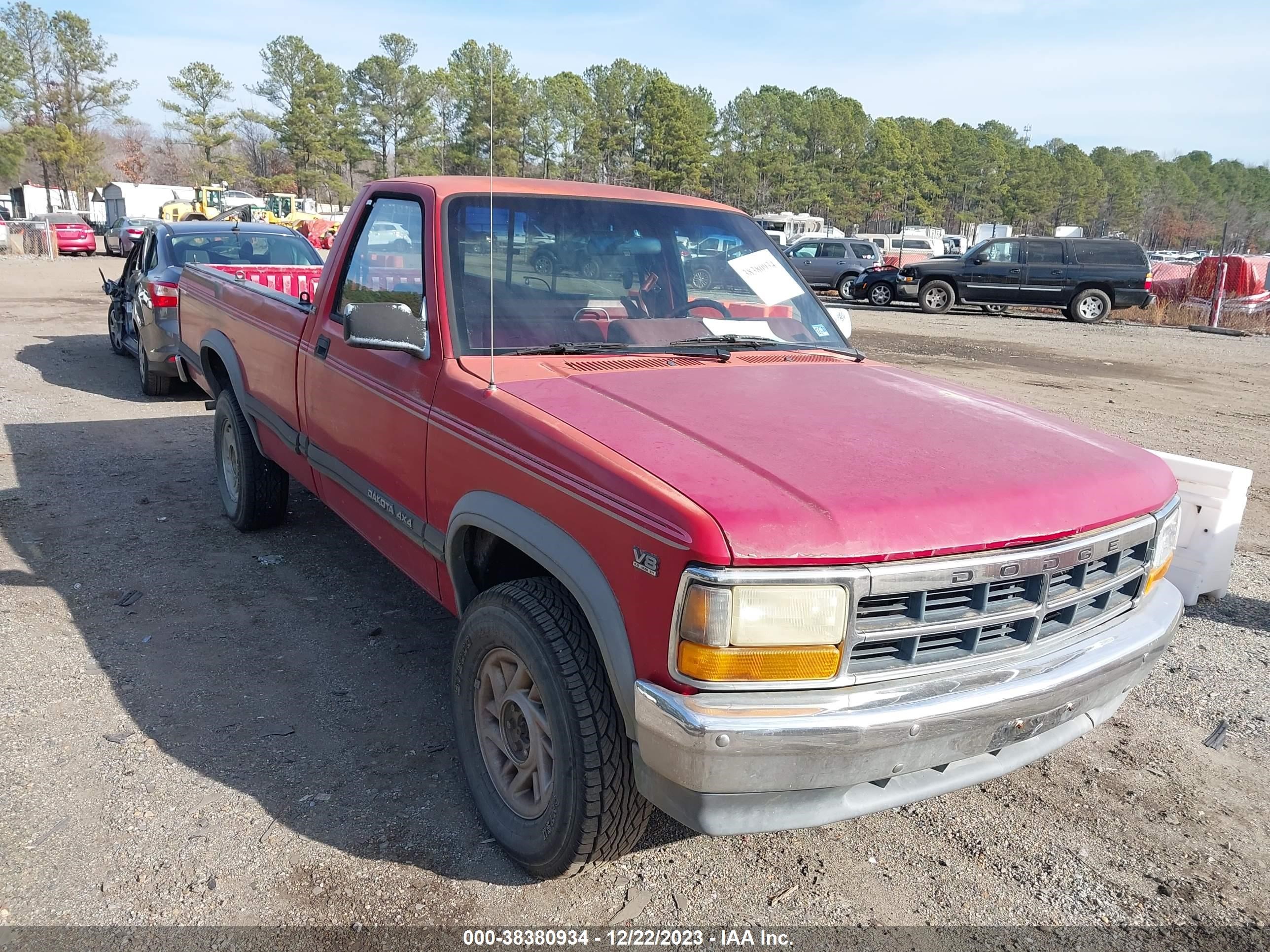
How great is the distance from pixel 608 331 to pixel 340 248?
1.46m

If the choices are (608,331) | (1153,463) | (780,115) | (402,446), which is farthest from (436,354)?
(780,115)

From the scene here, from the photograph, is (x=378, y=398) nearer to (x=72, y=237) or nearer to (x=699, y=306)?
(x=699, y=306)

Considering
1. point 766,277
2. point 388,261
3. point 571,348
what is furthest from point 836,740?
point 388,261

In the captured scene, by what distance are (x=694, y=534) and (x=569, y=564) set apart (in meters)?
0.44

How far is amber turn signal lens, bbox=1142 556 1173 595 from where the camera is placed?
2719mm

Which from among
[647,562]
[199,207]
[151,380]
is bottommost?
[151,380]

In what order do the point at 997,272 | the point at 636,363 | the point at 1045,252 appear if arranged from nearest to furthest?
1. the point at 636,363
2. the point at 1045,252
3. the point at 997,272

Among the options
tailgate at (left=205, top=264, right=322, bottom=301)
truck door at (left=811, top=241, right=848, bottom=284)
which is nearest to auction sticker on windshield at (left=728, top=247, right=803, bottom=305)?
tailgate at (left=205, top=264, right=322, bottom=301)

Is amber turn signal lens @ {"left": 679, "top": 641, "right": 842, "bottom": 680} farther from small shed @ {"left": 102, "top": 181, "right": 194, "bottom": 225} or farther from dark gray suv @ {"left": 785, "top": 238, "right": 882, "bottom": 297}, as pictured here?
small shed @ {"left": 102, "top": 181, "right": 194, "bottom": 225}

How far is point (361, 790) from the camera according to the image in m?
2.98

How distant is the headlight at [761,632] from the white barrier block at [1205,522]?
3.36m

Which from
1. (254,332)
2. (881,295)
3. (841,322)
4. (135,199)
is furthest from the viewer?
(135,199)

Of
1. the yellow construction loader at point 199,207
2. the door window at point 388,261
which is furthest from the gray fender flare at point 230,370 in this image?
the yellow construction loader at point 199,207

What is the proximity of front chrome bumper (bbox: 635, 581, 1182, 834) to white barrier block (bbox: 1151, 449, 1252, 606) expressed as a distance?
275 cm
